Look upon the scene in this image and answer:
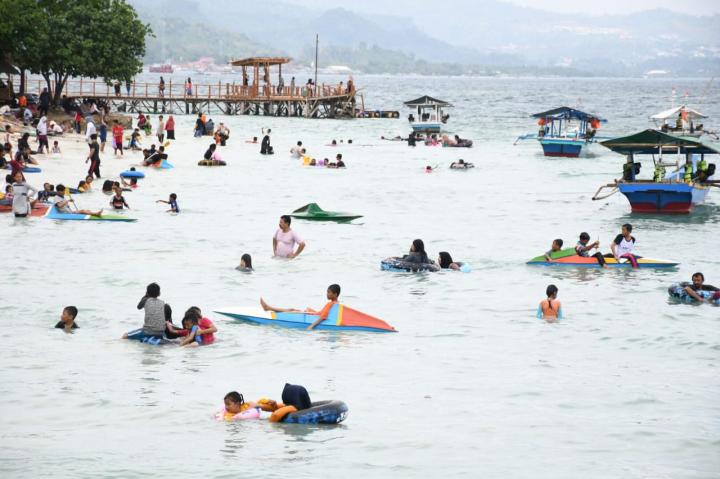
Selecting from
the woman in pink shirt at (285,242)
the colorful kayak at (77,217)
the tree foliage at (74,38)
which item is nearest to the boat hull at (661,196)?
the woman in pink shirt at (285,242)

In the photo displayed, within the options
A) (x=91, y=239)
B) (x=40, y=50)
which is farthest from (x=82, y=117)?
(x=91, y=239)

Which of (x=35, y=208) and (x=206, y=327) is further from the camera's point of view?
(x=35, y=208)

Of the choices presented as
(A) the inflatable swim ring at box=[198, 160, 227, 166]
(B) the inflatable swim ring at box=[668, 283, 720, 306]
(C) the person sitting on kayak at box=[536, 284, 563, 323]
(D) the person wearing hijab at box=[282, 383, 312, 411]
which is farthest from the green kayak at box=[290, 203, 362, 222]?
(D) the person wearing hijab at box=[282, 383, 312, 411]

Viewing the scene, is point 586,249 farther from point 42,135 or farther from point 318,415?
point 42,135

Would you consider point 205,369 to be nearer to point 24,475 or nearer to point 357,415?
point 357,415

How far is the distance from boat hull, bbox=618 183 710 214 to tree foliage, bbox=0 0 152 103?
1320 inches

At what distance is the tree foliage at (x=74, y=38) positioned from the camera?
56.5m

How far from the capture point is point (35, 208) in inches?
1198

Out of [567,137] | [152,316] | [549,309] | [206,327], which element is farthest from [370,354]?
[567,137]

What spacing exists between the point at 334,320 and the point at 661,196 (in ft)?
64.5

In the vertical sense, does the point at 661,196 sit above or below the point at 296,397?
above

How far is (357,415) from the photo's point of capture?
14.6 metres

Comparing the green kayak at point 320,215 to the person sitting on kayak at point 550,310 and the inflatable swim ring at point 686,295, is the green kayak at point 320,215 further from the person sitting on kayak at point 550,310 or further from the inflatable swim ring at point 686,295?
the person sitting on kayak at point 550,310

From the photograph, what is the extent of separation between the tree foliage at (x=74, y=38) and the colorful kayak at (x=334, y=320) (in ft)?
132
